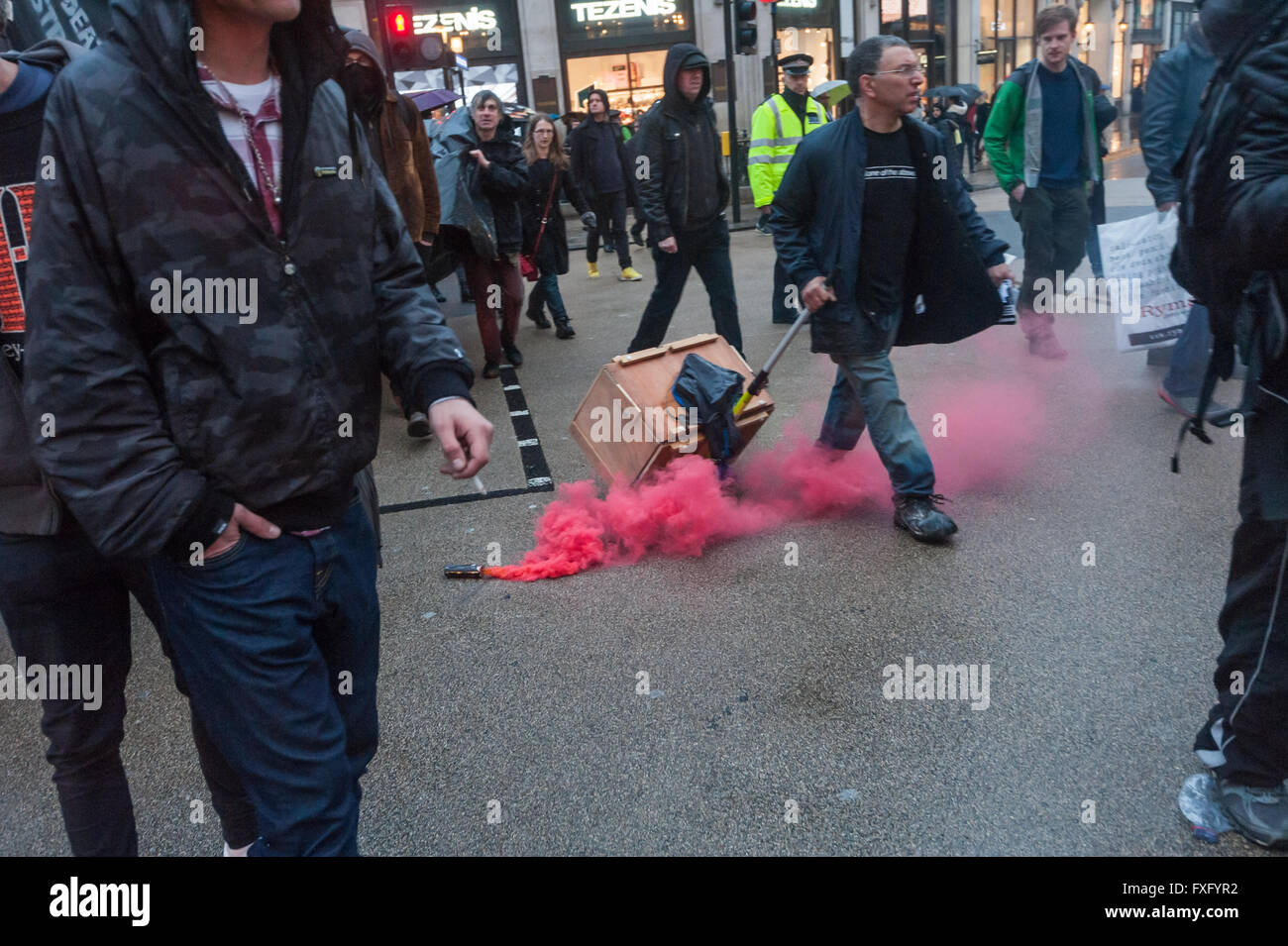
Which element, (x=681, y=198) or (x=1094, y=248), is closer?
(x=681, y=198)

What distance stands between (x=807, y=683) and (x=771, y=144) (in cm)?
634

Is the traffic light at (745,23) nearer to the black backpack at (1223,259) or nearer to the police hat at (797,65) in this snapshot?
the police hat at (797,65)

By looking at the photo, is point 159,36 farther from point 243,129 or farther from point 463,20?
point 463,20

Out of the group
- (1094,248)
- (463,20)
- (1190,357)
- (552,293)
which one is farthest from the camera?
(463,20)

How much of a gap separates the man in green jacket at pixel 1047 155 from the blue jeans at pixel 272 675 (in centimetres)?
624

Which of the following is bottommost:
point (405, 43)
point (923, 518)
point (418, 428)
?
point (418, 428)

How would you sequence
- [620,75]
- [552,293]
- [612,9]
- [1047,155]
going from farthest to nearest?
[620,75] < [612,9] < [552,293] < [1047,155]

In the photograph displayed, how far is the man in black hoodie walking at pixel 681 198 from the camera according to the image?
6898 mm

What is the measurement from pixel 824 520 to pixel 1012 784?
6.92 ft

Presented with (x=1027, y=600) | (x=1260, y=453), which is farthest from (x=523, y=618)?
(x=1260, y=453)

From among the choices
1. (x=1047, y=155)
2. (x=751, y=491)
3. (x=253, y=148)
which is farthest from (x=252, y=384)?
(x=1047, y=155)

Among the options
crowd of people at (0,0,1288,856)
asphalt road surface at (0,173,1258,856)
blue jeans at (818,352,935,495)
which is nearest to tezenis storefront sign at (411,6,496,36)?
asphalt road surface at (0,173,1258,856)

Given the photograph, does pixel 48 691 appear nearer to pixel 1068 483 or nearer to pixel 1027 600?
pixel 1027 600

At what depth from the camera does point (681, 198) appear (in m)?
6.93
